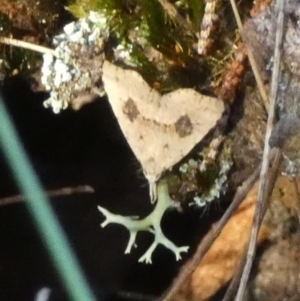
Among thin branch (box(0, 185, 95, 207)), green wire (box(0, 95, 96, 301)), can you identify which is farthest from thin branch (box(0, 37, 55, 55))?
thin branch (box(0, 185, 95, 207))

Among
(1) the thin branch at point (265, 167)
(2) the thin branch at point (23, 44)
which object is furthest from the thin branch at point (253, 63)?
(2) the thin branch at point (23, 44)

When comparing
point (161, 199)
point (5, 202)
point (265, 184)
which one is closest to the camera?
point (265, 184)

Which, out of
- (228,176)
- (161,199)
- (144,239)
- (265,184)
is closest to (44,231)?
(144,239)

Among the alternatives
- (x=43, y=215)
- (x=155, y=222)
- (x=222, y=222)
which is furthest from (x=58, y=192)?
(x=222, y=222)

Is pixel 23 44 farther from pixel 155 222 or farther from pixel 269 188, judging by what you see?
pixel 269 188

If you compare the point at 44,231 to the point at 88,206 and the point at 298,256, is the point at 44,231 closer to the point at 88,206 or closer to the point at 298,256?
the point at 88,206

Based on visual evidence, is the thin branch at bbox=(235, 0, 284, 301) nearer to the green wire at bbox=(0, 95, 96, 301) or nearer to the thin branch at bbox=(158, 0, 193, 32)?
the thin branch at bbox=(158, 0, 193, 32)

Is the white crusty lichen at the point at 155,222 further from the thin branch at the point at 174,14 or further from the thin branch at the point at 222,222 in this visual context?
the thin branch at the point at 174,14
